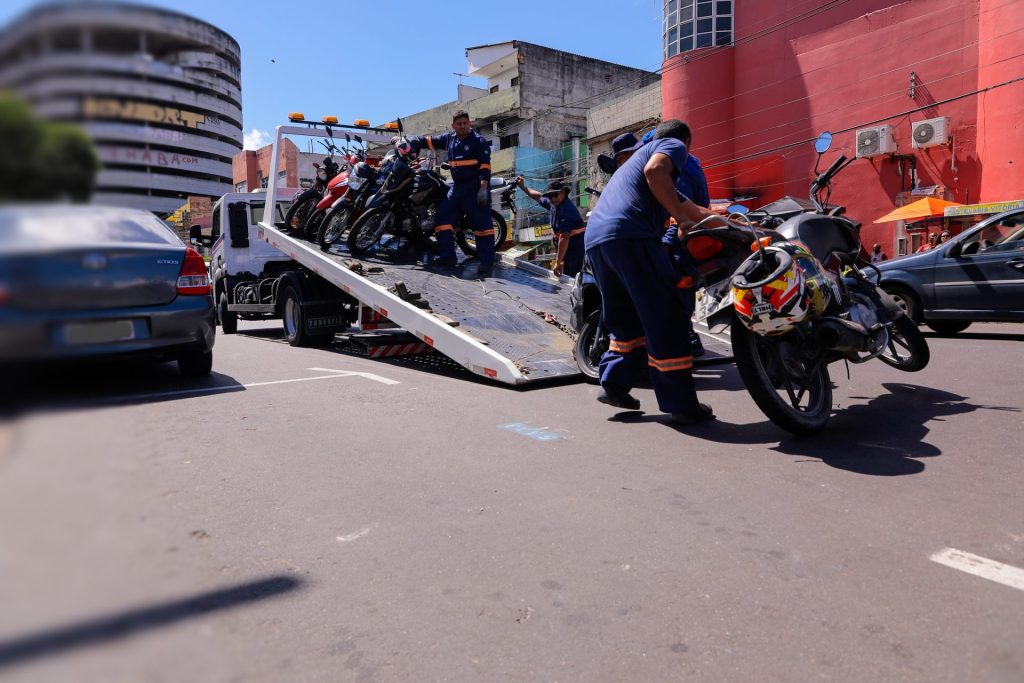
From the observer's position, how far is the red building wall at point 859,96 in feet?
56.6

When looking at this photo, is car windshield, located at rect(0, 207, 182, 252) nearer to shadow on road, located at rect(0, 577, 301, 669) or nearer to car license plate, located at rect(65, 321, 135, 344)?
car license plate, located at rect(65, 321, 135, 344)

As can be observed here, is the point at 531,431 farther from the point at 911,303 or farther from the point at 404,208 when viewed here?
A: the point at 911,303

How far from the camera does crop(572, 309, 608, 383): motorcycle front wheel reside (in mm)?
6238

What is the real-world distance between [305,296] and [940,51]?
1830 cm

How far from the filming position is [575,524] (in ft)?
10.4

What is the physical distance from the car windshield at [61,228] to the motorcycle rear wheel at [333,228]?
8524mm

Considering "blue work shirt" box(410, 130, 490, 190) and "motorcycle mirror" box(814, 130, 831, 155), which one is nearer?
"motorcycle mirror" box(814, 130, 831, 155)

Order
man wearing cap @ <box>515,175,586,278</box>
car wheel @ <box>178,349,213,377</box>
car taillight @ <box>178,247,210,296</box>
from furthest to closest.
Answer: man wearing cap @ <box>515,175,586,278</box> < car wheel @ <box>178,349,213,377</box> < car taillight @ <box>178,247,210,296</box>

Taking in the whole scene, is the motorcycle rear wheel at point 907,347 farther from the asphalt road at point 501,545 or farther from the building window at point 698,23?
the building window at point 698,23

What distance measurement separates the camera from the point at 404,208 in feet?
29.8

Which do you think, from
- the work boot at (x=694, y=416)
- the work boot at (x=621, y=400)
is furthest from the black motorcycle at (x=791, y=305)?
the work boot at (x=621, y=400)

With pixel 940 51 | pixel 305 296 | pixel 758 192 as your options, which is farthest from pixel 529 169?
pixel 305 296

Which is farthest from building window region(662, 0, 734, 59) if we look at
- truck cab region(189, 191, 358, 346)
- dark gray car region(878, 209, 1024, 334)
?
truck cab region(189, 191, 358, 346)

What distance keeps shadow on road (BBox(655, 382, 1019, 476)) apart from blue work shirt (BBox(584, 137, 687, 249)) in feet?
4.29
